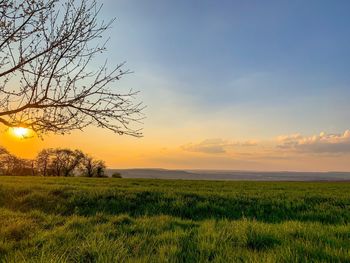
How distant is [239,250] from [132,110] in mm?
2952

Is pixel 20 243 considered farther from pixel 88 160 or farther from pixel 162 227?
pixel 88 160

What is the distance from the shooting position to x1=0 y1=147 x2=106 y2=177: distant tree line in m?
85.7

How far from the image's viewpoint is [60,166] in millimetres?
85812

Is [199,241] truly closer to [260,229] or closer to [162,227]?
[260,229]

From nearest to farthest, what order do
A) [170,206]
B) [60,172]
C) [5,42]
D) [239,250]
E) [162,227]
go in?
1. [239,250]
2. [5,42]
3. [162,227]
4. [170,206]
5. [60,172]

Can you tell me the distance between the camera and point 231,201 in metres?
15.4

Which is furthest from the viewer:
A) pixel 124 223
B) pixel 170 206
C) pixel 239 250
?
pixel 170 206

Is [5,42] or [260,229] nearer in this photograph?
[5,42]

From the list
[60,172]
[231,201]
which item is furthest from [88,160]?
[231,201]

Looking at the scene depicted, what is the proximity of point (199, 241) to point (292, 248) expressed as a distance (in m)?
1.55

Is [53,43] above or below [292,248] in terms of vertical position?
above

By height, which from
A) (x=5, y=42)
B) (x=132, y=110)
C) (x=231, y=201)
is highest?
(x=5, y=42)

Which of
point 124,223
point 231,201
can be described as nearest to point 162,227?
point 124,223

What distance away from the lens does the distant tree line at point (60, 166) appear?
8569 centimetres
